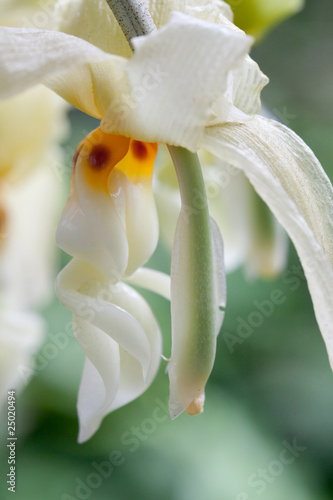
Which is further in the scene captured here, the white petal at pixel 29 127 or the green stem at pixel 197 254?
the white petal at pixel 29 127

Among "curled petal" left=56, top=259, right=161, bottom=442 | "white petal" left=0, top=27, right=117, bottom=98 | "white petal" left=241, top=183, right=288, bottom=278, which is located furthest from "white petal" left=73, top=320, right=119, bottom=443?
"white petal" left=241, top=183, right=288, bottom=278

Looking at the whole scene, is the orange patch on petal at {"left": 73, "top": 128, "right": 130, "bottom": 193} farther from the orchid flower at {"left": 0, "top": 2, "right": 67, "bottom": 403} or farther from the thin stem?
the orchid flower at {"left": 0, "top": 2, "right": 67, "bottom": 403}

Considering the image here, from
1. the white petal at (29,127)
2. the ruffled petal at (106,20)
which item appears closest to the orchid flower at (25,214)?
the white petal at (29,127)

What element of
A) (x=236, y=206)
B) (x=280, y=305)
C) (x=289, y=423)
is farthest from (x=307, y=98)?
(x=236, y=206)

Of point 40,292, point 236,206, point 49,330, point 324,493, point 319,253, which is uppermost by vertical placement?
point 319,253

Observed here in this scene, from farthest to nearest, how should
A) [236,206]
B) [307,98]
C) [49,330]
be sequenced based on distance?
[307,98]
[49,330]
[236,206]

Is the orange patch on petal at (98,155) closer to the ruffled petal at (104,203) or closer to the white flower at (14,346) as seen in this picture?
the ruffled petal at (104,203)

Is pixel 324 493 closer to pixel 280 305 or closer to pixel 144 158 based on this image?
pixel 280 305
